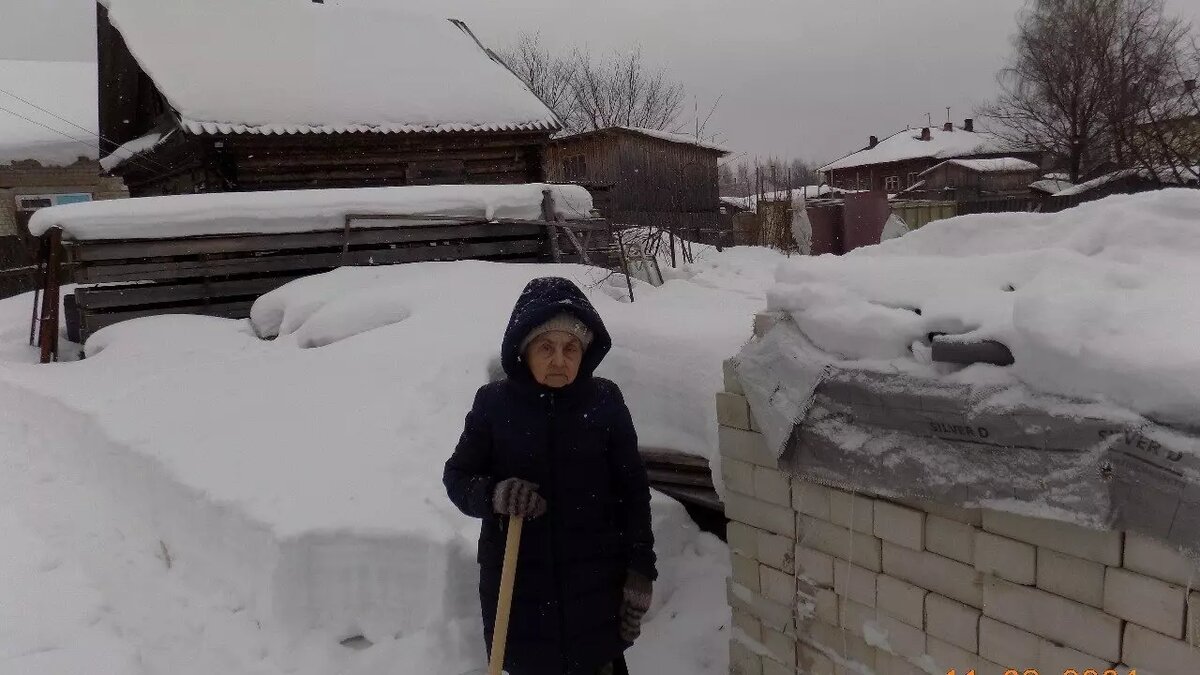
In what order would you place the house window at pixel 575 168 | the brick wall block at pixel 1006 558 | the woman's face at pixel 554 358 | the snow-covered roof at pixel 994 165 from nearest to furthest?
the brick wall block at pixel 1006 558 < the woman's face at pixel 554 358 < the house window at pixel 575 168 < the snow-covered roof at pixel 994 165

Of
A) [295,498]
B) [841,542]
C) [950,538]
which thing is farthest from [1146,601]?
[295,498]

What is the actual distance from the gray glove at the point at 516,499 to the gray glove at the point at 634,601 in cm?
40

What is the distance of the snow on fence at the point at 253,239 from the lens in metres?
6.96

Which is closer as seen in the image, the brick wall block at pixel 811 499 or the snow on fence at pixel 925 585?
the snow on fence at pixel 925 585

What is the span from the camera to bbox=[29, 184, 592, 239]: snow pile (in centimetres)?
691

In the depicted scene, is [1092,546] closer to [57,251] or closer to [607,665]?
[607,665]

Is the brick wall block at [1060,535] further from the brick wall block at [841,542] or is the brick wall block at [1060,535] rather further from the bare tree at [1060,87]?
the bare tree at [1060,87]

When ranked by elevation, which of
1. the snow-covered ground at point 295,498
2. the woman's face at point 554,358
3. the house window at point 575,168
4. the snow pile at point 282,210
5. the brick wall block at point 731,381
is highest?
the house window at point 575,168

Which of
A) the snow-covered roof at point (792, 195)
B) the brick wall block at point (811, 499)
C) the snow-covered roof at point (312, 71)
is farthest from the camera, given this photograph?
the snow-covered roof at point (792, 195)

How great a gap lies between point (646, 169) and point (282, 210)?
52.7 ft

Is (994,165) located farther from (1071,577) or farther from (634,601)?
(634,601)

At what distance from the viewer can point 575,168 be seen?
23.4m

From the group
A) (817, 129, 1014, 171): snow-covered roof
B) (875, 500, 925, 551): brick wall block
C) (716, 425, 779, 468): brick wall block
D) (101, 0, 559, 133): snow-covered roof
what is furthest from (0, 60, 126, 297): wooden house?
(817, 129, 1014, 171): snow-covered roof

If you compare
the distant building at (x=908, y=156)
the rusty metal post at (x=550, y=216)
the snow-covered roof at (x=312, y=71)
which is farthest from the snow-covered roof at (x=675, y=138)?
the distant building at (x=908, y=156)
